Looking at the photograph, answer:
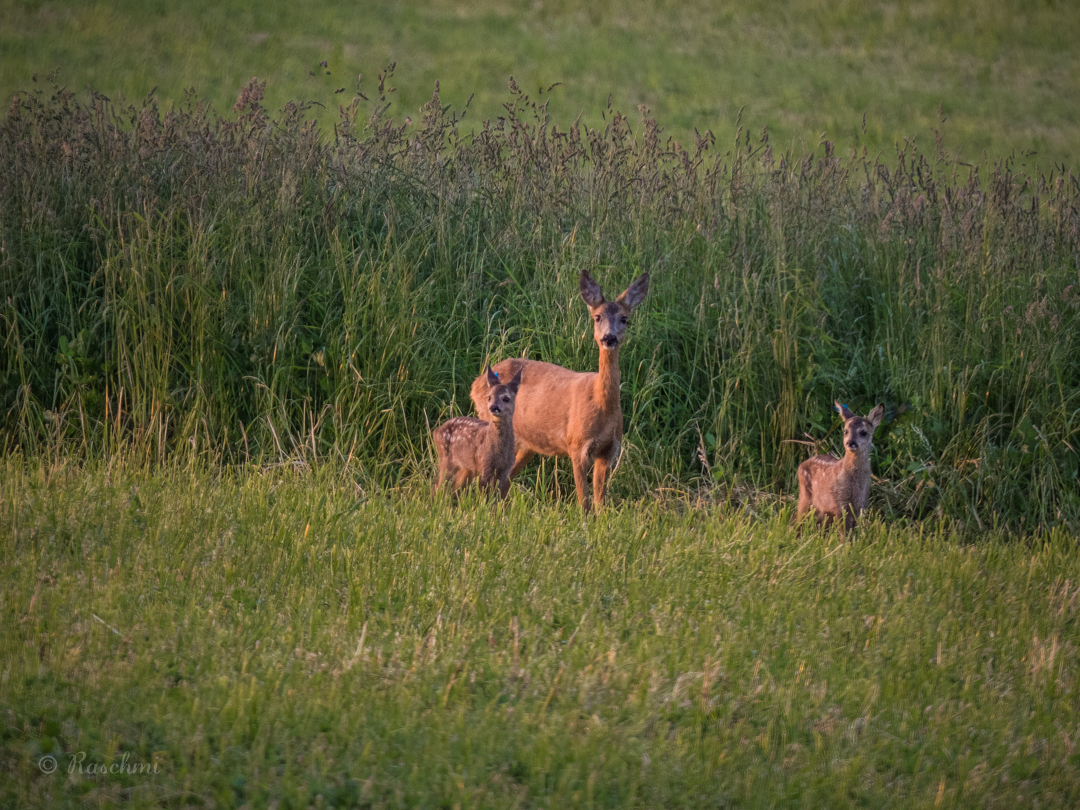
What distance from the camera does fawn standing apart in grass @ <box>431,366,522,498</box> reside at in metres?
6.40

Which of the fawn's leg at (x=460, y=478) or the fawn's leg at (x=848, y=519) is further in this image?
the fawn's leg at (x=460, y=478)

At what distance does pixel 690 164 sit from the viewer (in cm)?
833

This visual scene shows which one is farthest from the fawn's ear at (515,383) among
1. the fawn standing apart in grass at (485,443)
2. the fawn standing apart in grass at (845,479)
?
the fawn standing apart in grass at (845,479)

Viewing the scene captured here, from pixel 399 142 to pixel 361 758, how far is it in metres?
6.06

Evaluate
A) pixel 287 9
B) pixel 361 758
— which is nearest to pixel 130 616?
pixel 361 758

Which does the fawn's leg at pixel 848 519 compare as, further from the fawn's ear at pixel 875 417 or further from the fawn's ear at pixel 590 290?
the fawn's ear at pixel 590 290

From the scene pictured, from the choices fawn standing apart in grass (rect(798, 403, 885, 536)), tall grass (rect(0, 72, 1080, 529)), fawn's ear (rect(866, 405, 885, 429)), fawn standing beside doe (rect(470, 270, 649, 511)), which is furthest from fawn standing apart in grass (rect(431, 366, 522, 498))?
fawn's ear (rect(866, 405, 885, 429))

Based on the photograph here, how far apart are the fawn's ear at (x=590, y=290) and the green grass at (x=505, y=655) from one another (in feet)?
3.95

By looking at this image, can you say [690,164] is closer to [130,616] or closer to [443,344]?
[443,344]

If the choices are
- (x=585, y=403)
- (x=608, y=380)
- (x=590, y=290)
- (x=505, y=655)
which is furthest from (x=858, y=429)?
(x=505, y=655)

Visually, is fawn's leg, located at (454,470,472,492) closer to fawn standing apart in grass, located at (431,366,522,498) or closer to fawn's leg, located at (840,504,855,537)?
fawn standing apart in grass, located at (431,366,522,498)

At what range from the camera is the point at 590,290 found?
249 inches

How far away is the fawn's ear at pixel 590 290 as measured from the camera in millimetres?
6241

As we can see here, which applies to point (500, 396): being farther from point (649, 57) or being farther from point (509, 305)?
point (649, 57)
